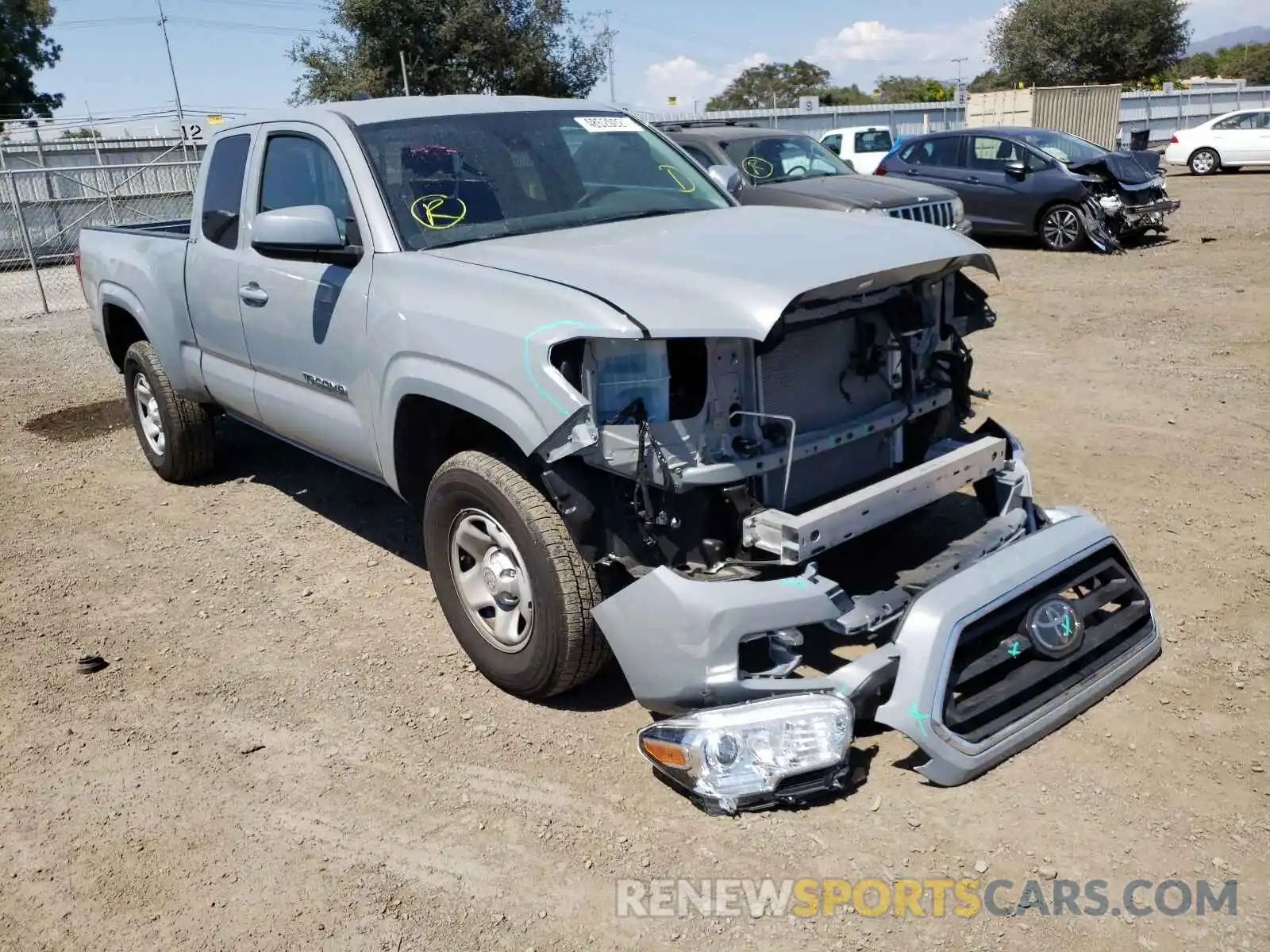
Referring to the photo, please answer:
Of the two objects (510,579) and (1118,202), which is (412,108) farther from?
(1118,202)

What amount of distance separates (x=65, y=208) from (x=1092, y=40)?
129 feet

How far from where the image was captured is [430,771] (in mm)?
3465

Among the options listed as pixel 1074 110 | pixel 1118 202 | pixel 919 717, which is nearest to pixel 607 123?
pixel 919 717

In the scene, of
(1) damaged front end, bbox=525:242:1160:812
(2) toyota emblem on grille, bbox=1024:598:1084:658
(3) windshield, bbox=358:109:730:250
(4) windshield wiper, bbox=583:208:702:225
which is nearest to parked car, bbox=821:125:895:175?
(3) windshield, bbox=358:109:730:250

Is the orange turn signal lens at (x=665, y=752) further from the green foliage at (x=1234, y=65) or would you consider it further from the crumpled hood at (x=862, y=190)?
the green foliage at (x=1234, y=65)

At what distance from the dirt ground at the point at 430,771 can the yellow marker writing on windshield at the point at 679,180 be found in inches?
83.5

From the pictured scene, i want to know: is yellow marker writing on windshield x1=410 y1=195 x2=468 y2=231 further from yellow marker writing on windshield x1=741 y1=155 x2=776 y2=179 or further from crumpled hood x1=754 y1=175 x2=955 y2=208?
yellow marker writing on windshield x1=741 y1=155 x2=776 y2=179

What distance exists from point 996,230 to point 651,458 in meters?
12.7

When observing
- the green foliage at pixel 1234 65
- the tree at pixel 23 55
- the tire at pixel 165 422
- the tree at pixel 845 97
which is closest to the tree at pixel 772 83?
the tree at pixel 845 97

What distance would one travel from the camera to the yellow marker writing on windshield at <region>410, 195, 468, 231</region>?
4.02 metres

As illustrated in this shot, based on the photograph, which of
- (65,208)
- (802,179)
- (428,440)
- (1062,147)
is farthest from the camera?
(65,208)

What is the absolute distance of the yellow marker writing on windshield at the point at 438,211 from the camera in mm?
4023

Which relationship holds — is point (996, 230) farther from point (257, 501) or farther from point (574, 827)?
point (574, 827)

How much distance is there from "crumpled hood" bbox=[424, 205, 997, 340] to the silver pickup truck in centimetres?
1
